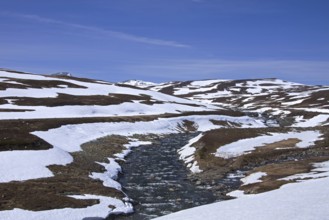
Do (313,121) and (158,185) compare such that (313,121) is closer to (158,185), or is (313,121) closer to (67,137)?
(67,137)

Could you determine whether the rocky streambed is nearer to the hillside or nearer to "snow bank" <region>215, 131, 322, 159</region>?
the hillside

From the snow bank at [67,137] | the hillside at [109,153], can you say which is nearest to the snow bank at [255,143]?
the hillside at [109,153]

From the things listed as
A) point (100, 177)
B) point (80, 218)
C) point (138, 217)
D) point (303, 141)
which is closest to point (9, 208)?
point (80, 218)

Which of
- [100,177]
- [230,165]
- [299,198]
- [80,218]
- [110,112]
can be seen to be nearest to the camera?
[299,198]

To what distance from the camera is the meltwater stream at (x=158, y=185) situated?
97.9 feet

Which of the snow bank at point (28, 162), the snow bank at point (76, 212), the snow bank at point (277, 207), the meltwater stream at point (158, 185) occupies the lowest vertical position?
the meltwater stream at point (158, 185)

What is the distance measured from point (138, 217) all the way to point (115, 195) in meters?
4.53

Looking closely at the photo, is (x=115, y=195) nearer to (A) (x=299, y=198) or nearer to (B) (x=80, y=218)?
(B) (x=80, y=218)

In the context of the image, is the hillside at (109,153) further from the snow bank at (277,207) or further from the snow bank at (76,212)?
the snow bank at (277,207)

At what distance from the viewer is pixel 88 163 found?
41.1 m

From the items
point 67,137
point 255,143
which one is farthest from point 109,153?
point 255,143

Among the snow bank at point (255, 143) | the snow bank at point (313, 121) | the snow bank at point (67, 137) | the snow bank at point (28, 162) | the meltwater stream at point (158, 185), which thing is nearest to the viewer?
the meltwater stream at point (158, 185)

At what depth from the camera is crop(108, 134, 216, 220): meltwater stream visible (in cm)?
2984

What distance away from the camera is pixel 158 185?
37219mm
